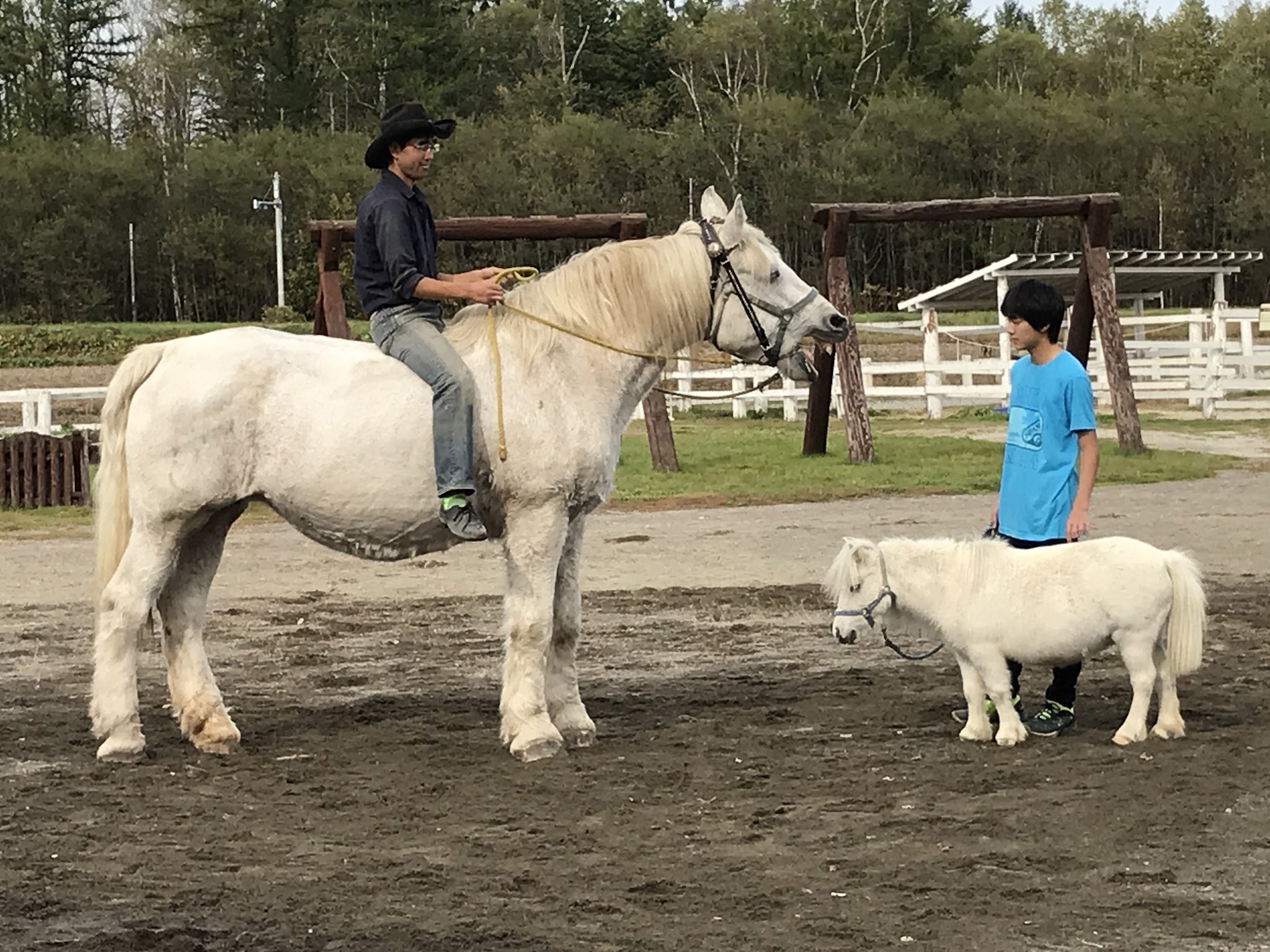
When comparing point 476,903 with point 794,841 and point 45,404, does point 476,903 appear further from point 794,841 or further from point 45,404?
point 45,404

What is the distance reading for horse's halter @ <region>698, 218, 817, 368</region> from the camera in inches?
308

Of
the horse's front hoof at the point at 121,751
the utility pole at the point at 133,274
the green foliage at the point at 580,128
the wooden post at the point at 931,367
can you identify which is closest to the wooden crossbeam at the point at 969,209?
the wooden post at the point at 931,367

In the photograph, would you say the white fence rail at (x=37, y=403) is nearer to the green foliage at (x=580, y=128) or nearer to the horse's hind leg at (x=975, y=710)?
the horse's hind leg at (x=975, y=710)

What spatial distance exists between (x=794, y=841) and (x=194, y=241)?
57.9m

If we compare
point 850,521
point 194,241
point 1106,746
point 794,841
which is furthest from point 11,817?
point 194,241

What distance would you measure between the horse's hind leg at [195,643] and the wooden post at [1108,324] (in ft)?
47.1

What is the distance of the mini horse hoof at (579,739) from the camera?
7.59 meters

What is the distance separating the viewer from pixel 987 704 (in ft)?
25.2

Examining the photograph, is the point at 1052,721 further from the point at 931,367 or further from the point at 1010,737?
the point at 931,367

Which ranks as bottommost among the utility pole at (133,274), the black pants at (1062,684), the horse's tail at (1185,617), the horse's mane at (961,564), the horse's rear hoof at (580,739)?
the horse's rear hoof at (580,739)

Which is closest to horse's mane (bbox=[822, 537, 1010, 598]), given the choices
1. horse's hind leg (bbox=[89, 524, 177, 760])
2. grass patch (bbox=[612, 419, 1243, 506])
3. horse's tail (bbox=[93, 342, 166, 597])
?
horse's hind leg (bbox=[89, 524, 177, 760])

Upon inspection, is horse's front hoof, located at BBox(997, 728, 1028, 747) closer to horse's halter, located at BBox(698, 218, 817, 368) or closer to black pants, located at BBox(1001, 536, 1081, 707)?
black pants, located at BBox(1001, 536, 1081, 707)

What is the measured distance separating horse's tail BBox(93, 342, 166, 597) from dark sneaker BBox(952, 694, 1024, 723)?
381 centimetres

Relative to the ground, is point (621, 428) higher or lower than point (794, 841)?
higher
